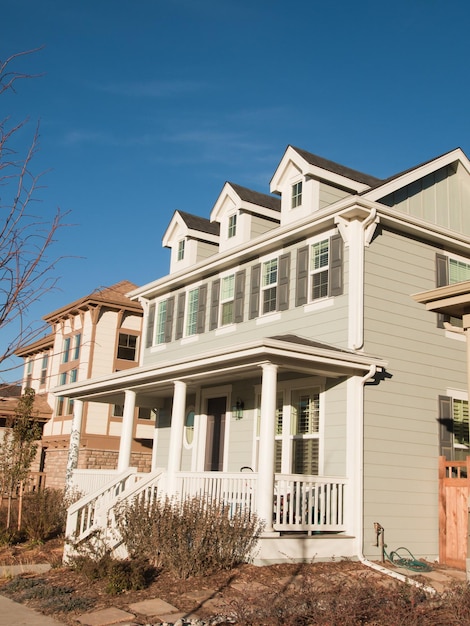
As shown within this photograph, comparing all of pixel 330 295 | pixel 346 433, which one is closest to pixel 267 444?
pixel 346 433

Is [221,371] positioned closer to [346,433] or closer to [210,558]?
[346,433]

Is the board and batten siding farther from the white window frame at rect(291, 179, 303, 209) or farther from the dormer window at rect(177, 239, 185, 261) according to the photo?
the dormer window at rect(177, 239, 185, 261)

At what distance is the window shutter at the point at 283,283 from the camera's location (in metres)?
13.4

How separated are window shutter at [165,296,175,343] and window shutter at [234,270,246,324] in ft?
9.45

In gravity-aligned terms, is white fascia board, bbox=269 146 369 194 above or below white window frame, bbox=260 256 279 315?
above

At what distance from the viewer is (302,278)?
515 inches

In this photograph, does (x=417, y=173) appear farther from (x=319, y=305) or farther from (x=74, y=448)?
(x=74, y=448)

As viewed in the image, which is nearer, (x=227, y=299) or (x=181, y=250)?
(x=227, y=299)

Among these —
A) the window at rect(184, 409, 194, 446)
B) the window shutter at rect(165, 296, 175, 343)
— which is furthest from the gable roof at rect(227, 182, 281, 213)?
the window at rect(184, 409, 194, 446)

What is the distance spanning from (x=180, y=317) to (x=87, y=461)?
10180mm

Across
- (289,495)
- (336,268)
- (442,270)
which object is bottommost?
(289,495)

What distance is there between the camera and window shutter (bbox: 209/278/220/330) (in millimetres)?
15445

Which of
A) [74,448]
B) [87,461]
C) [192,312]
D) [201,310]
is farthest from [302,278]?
[87,461]

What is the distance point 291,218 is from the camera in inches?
547
